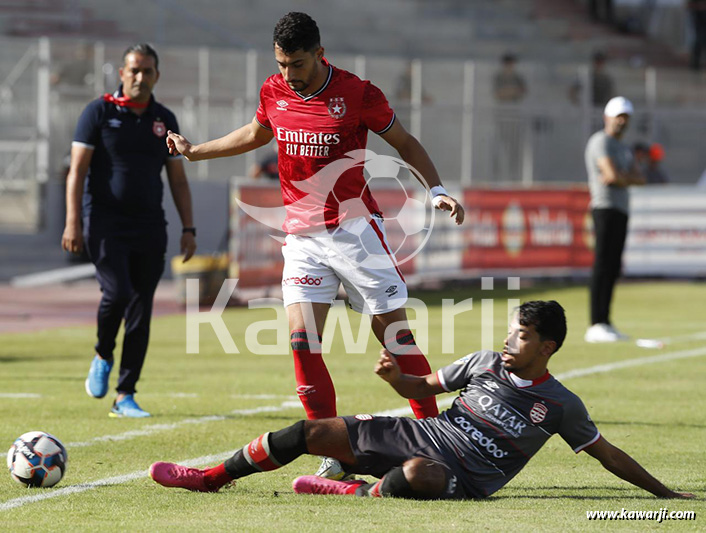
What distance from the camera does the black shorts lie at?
19.2 ft

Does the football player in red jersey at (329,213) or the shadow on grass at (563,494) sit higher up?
the football player in red jersey at (329,213)

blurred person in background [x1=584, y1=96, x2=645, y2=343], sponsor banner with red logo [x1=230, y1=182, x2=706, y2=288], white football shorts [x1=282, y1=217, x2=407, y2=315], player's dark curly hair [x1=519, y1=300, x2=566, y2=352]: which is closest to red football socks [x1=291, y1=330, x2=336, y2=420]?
white football shorts [x1=282, y1=217, x2=407, y2=315]

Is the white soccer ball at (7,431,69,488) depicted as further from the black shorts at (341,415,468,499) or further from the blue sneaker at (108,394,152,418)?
the blue sneaker at (108,394,152,418)

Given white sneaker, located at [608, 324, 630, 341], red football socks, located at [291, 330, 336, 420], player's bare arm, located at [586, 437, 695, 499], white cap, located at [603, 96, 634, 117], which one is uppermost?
white cap, located at [603, 96, 634, 117]

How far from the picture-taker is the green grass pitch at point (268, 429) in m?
5.48

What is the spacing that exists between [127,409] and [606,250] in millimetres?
6385

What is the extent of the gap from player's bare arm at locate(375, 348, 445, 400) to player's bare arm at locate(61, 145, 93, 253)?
3.40 meters

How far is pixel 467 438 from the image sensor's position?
5.91m

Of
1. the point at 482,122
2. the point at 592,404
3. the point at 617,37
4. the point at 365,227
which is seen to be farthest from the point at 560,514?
the point at 617,37

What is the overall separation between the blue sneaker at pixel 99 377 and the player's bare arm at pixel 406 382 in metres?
3.52

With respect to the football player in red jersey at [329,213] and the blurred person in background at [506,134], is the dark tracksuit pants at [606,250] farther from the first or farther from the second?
the blurred person in background at [506,134]

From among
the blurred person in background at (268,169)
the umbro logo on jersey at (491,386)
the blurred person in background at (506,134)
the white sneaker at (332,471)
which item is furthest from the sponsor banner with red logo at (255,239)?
the umbro logo on jersey at (491,386)

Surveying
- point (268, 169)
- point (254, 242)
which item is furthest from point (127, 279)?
point (268, 169)

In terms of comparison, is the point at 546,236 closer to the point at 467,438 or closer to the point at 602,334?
the point at 602,334
